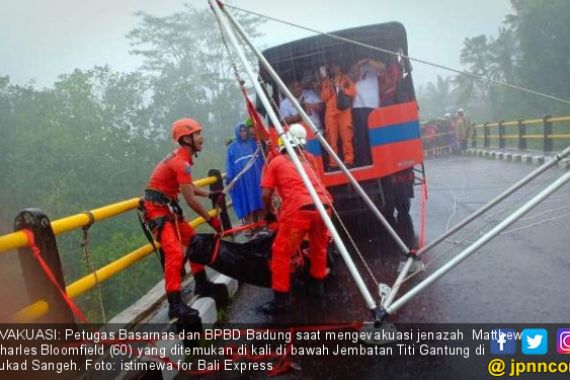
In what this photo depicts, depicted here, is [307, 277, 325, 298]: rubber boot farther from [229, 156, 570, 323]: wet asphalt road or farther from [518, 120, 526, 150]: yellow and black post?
[518, 120, 526, 150]: yellow and black post

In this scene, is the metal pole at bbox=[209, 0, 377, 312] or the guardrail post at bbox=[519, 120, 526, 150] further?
the guardrail post at bbox=[519, 120, 526, 150]

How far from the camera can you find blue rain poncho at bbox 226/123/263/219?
6.66 metres

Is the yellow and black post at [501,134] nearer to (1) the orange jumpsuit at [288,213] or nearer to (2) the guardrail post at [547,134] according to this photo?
(2) the guardrail post at [547,134]

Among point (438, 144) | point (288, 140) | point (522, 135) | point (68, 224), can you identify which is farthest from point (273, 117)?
point (438, 144)

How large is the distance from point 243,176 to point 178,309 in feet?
10.9

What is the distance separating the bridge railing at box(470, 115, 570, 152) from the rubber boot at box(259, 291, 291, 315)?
353 inches

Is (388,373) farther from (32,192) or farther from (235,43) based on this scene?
(32,192)

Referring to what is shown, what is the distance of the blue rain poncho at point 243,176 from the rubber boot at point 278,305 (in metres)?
2.78

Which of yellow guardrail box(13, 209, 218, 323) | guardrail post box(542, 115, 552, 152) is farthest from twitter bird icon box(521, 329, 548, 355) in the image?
guardrail post box(542, 115, 552, 152)

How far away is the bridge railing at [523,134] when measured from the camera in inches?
463

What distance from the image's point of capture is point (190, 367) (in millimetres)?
3443

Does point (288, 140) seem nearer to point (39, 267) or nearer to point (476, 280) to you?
point (39, 267)

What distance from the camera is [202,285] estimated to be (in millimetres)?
4383

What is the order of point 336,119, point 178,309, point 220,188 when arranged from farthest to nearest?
1. point 336,119
2. point 220,188
3. point 178,309
